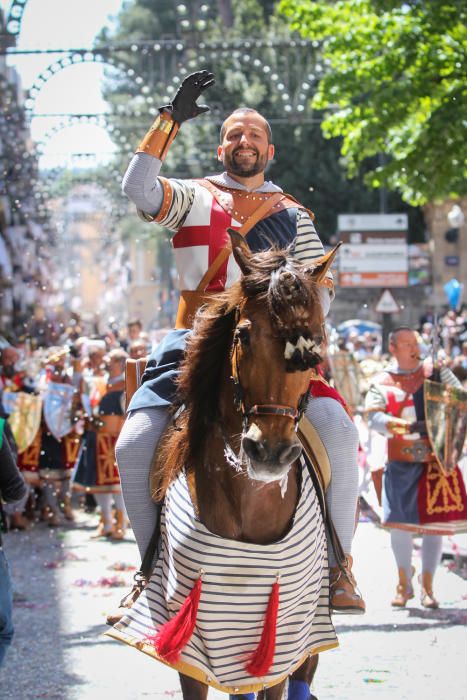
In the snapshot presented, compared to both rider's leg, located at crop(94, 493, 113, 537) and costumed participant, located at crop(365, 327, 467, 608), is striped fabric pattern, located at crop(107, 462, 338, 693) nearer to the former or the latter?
costumed participant, located at crop(365, 327, 467, 608)

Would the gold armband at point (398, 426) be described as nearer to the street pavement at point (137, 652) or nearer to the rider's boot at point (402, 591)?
the rider's boot at point (402, 591)

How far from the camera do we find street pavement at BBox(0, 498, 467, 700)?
707 cm

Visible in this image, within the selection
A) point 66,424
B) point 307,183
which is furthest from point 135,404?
point 307,183

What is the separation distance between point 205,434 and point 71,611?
17.1ft

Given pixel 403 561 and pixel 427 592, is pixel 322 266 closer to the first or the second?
pixel 427 592

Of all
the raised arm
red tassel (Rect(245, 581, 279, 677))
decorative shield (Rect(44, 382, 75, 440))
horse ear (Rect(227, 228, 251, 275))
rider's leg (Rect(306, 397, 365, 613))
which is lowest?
decorative shield (Rect(44, 382, 75, 440))

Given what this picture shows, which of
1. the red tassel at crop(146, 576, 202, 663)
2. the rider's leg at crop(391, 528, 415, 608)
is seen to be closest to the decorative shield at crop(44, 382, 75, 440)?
the rider's leg at crop(391, 528, 415, 608)

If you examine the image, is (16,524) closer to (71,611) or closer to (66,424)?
(66,424)

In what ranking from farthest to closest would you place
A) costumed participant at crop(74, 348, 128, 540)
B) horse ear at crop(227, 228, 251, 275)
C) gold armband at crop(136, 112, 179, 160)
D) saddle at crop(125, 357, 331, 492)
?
costumed participant at crop(74, 348, 128, 540) < gold armband at crop(136, 112, 179, 160) < saddle at crop(125, 357, 331, 492) < horse ear at crop(227, 228, 251, 275)

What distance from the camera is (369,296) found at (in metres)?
44.4

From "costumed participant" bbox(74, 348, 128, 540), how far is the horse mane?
8.63 meters

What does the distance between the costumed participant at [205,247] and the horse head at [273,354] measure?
537 millimetres

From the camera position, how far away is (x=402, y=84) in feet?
54.4

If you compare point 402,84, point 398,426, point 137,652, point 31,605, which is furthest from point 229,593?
point 402,84
